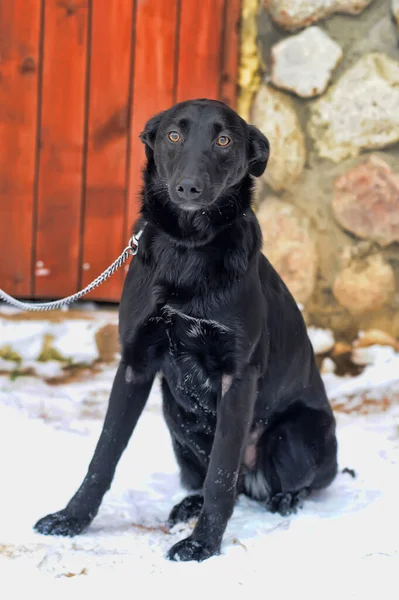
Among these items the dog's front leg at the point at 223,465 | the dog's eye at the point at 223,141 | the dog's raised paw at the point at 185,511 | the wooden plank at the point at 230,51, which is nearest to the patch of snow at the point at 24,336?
the wooden plank at the point at 230,51

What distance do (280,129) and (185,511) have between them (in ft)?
6.74

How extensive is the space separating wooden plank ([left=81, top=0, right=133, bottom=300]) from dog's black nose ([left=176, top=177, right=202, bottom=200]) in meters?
1.90

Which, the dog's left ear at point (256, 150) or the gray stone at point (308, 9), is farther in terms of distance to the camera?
the gray stone at point (308, 9)

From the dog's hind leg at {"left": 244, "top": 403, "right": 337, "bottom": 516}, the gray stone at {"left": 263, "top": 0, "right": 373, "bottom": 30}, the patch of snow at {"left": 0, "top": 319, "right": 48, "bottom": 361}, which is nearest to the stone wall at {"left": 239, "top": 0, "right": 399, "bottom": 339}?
the gray stone at {"left": 263, "top": 0, "right": 373, "bottom": 30}

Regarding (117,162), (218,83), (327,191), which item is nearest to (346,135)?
(327,191)

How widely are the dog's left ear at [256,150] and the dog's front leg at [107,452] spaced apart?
0.73 metres

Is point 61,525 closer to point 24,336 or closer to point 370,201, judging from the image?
point 24,336

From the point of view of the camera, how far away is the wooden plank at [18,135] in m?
3.87

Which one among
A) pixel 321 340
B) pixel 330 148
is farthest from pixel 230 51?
pixel 321 340

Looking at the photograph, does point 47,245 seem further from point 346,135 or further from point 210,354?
point 210,354

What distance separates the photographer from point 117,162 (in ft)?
13.2

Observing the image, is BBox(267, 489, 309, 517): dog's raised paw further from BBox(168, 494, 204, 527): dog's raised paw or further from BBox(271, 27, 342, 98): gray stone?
BBox(271, 27, 342, 98): gray stone

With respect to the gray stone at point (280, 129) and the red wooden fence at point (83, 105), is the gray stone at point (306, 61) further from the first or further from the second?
the red wooden fence at point (83, 105)

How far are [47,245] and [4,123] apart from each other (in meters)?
0.64
